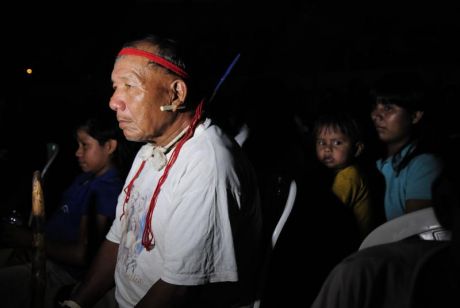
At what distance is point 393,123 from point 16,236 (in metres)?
3.09

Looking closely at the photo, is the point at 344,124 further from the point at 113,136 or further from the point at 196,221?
the point at 196,221

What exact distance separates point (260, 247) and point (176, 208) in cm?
52

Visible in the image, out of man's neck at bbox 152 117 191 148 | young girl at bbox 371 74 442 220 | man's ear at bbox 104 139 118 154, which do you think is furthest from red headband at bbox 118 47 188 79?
young girl at bbox 371 74 442 220

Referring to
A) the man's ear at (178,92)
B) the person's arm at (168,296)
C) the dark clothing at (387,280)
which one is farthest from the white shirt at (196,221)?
the dark clothing at (387,280)

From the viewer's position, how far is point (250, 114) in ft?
12.9

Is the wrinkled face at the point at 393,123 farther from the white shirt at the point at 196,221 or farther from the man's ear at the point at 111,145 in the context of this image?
the man's ear at the point at 111,145

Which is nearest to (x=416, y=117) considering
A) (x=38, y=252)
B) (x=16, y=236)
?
(x=38, y=252)

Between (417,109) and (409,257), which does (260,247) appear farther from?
(417,109)

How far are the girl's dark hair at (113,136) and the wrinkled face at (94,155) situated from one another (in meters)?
0.04

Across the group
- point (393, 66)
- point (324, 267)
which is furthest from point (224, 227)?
point (393, 66)

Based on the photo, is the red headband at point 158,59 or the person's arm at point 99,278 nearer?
the red headband at point 158,59

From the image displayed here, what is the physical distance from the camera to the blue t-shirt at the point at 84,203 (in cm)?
271

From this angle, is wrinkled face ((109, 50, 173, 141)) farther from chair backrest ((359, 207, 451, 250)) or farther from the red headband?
chair backrest ((359, 207, 451, 250))

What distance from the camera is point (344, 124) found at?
3.35 meters
